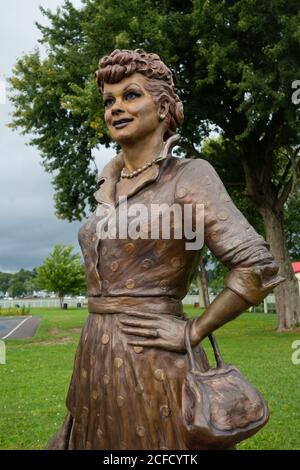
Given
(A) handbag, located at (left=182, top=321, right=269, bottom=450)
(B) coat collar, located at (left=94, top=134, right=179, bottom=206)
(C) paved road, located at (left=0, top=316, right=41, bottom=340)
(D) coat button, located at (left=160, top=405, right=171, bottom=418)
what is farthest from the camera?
(C) paved road, located at (left=0, top=316, right=41, bottom=340)

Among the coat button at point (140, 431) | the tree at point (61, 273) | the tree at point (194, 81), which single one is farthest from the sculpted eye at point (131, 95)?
the tree at point (61, 273)

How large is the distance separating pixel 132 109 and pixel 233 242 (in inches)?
32.9

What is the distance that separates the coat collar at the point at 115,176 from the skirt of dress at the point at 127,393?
1.97 feet

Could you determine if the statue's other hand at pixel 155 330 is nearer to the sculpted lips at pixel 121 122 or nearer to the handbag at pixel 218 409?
the handbag at pixel 218 409

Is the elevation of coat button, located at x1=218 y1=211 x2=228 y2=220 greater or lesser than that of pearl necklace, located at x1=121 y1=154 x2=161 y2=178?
lesser

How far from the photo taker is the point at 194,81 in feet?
53.0

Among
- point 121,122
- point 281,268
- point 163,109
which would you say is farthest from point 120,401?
point 281,268

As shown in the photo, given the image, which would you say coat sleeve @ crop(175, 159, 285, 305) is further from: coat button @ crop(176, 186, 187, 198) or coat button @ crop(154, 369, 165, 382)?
coat button @ crop(154, 369, 165, 382)

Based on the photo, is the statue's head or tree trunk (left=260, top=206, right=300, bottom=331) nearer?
the statue's head

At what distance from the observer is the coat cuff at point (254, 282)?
2.09 meters

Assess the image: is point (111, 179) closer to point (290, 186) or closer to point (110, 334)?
point (110, 334)

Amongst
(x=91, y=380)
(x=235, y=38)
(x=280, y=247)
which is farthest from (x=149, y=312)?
(x=280, y=247)

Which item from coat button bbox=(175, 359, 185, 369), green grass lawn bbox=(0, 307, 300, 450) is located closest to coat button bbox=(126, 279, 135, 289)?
coat button bbox=(175, 359, 185, 369)

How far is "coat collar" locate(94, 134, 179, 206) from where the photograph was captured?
2496 mm
